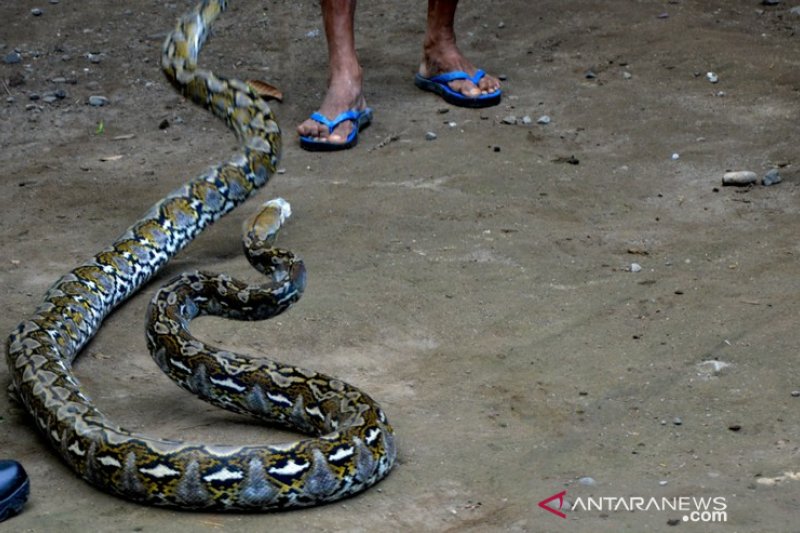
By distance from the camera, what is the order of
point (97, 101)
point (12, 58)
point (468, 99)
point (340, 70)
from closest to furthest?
point (340, 70)
point (468, 99)
point (97, 101)
point (12, 58)

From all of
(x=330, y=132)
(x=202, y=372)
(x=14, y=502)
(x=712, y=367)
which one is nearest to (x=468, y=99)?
(x=330, y=132)

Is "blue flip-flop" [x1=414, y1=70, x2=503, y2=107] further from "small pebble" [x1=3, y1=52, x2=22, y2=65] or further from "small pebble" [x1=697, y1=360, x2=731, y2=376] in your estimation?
"small pebble" [x1=697, y1=360, x2=731, y2=376]

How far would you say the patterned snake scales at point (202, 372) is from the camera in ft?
15.6

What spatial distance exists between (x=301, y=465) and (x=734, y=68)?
255 inches

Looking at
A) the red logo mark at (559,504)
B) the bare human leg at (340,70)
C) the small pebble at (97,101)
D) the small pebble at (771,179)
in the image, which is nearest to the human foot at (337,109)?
the bare human leg at (340,70)

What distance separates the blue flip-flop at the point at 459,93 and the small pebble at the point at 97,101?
2.59 m

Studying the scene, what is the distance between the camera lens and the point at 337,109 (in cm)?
907

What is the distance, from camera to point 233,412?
5578 millimetres

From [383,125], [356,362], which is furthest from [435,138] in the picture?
[356,362]

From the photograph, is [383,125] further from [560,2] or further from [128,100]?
[560,2]

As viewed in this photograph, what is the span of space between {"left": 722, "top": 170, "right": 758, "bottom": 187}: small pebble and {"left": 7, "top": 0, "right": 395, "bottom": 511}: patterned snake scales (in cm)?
283

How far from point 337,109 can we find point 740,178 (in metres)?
2.88

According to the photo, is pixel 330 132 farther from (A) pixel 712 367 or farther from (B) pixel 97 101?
(A) pixel 712 367

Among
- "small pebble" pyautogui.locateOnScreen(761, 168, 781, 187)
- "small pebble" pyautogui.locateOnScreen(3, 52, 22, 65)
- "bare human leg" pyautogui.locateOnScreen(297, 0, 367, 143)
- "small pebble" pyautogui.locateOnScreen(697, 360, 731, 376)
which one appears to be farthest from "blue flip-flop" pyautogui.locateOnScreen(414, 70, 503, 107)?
"small pebble" pyautogui.locateOnScreen(697, 360, 731, 376)
